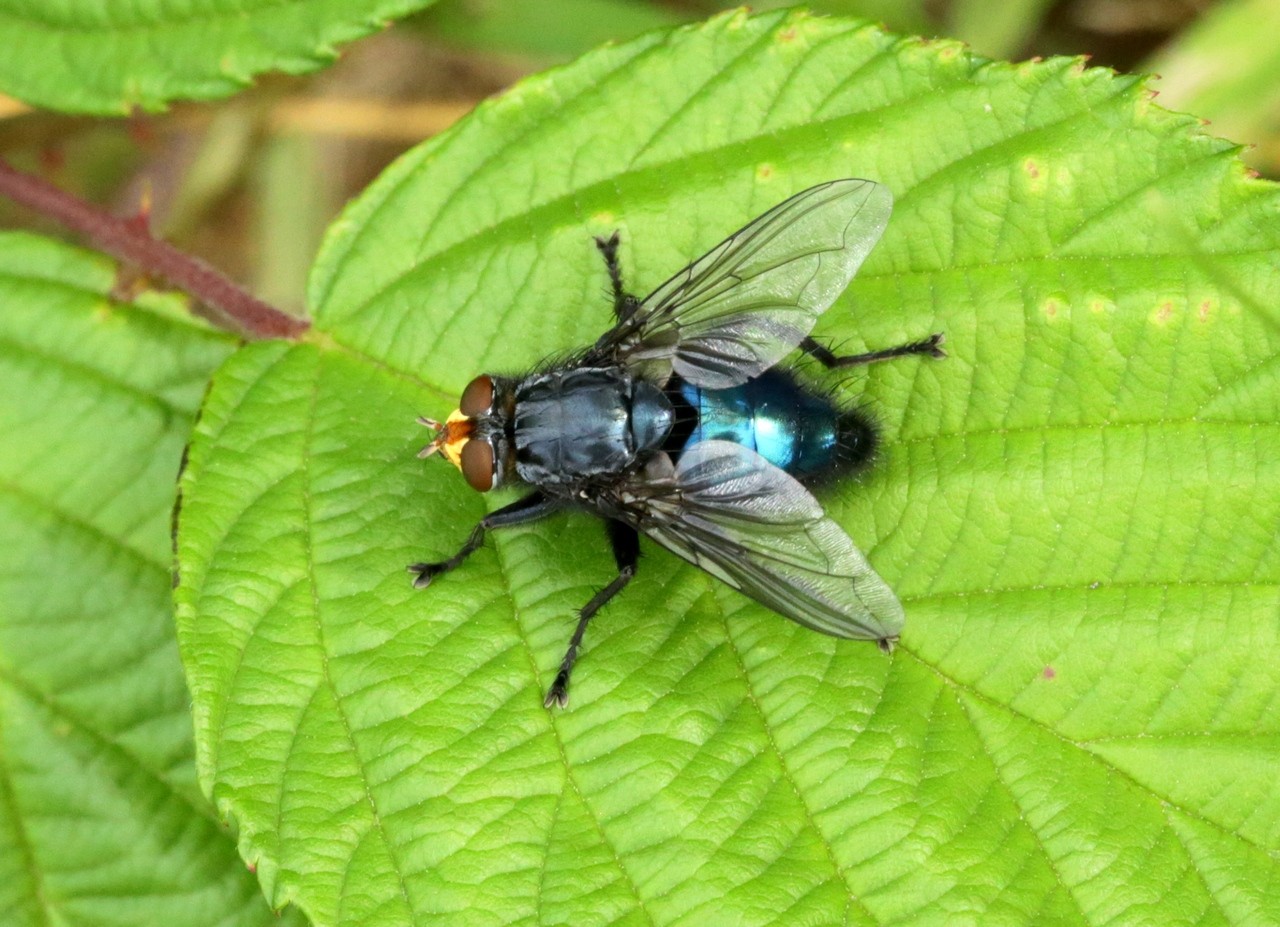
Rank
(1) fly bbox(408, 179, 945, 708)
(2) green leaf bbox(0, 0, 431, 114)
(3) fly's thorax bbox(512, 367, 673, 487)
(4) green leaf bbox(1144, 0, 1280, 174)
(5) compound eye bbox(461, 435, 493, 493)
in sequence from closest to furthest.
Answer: (1) fly bbox(408, 179, 945, 708) → (5) compound eye bbox(461, 435, 493, 493) → (3) fly's thorax bbox(512, 367, 673, 487) → (2) green leaf bbox(0, 0, 431, 114) → (4) green leaf bbox(1144, 0, 1280, 174)

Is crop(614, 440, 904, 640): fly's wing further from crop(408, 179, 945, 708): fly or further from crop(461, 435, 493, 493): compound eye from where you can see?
crop(461, 435, 493, 493): compound eye

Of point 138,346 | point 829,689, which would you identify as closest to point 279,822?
point 829,689

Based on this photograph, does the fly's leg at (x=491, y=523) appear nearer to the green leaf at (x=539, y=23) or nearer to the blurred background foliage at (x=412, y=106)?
the blurred background foliage at (x=412, y=106)

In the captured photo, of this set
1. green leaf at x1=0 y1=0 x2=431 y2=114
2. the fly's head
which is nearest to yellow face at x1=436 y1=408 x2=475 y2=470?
the fly's head

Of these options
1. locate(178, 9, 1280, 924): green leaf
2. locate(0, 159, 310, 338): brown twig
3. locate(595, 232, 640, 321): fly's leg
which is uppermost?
locate(0, 159, 310, 338): brown twig

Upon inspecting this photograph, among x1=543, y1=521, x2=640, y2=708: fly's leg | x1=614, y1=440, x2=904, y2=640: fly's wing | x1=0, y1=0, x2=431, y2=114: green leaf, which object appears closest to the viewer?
x1=614, y1=440, x2=904, y2=640: fly's wing

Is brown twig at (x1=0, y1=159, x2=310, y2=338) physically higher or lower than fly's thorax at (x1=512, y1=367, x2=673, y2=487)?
higher

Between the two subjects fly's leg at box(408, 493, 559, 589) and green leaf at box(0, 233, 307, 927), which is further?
green leaf at box(0, 233, 307, 927)
